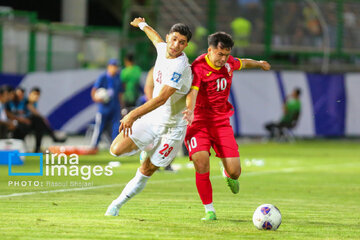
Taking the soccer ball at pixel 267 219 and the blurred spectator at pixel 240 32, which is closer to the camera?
the soccer ball at pixel 267 219

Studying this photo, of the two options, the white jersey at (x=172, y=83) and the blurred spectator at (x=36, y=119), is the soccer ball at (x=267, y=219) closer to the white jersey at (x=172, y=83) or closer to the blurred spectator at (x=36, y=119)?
the white jersey at (x=172, y=83)

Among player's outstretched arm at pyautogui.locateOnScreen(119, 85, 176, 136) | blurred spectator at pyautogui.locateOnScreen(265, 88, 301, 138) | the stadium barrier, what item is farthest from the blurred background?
player's outstretched arm at pyautogui.locateOnScreen(119, 85, 176, 136)

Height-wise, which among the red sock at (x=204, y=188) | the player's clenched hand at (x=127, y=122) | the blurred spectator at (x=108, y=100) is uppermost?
the player's clenched hand at (x=127, y=122)

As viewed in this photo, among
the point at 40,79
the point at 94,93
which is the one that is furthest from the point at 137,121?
the point at 40,79

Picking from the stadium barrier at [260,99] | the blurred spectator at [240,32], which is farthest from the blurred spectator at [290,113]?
the blurred spectator at [240,32]

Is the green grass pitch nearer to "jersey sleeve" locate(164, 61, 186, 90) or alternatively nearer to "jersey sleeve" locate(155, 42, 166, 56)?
"jersey sleeve" locate(164, 61, 186, 90)

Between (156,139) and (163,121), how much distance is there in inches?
8.4

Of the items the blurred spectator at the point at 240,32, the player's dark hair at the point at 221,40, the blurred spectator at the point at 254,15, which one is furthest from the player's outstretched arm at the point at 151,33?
the blurred spectator at the point at 254,15

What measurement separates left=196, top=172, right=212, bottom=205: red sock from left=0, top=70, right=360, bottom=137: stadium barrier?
55.5ft

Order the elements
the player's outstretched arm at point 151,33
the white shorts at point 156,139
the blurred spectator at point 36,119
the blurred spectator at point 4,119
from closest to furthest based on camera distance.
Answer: the white shorts at point 156,139 < the player's outstretched arm at point 151,33 < the blurred spectator at point 4,119 < the blurred spectator at point 36,119

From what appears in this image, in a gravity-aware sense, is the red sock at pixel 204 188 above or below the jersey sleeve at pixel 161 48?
below

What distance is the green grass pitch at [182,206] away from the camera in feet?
25.8

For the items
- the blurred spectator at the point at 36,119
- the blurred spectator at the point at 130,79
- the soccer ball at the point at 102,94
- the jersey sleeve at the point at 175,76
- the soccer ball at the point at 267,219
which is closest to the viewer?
the soccer ball at the point at 267,219

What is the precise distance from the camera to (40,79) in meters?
26.2
